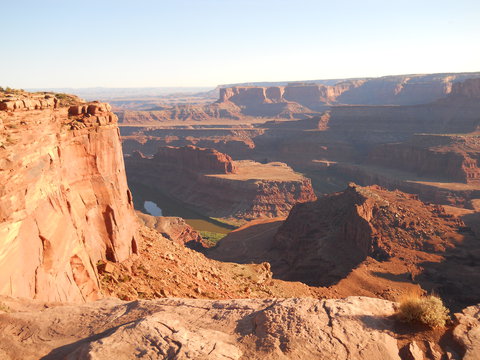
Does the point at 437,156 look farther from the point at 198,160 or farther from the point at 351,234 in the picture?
the point at 351,234

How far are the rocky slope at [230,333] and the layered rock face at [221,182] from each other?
6379 cm

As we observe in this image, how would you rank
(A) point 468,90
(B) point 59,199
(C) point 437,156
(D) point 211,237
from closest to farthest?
(B) point 59,199 → (D) point 211,237 → (C) point 437,156 → (A) point 468,90

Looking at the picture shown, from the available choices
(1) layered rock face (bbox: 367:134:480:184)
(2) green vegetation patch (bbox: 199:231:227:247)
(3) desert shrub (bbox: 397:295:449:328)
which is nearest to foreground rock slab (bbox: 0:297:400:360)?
(3) desert shrub (bbox: 397:295:449:328)

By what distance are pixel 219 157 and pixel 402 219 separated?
50873 mm

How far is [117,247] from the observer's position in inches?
789

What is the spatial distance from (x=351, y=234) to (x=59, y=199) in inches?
1316

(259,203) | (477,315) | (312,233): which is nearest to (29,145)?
(477,315)

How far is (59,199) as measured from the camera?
51.4 feet

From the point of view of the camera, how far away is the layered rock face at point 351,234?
A: 132ft

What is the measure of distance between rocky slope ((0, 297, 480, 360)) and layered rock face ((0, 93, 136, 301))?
129 inches

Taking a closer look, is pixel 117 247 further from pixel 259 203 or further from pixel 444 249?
pixel 259 203

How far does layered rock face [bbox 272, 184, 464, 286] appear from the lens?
40125 mm

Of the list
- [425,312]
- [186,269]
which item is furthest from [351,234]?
[425,312]

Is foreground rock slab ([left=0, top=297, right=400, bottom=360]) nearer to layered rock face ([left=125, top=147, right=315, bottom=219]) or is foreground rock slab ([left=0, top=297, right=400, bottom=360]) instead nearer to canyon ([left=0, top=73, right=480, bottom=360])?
canyon ([left=0, top=73, right=480, bottom=360])
